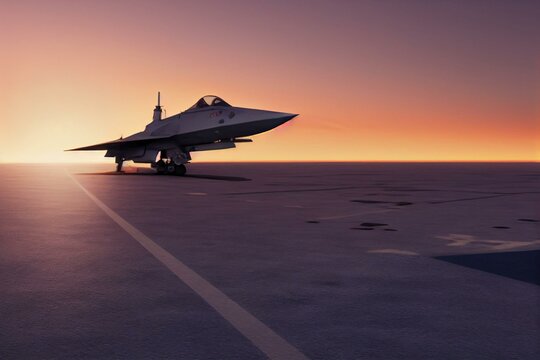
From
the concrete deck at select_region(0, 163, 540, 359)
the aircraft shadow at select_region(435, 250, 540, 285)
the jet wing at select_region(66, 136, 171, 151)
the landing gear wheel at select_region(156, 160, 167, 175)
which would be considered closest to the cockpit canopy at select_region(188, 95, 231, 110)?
the jet wing at select_region(66, 136, 171, 151)

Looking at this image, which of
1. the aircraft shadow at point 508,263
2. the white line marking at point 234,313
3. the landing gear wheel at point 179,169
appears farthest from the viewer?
the landing gear wheel at point 179,169

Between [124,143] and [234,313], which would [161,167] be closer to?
[124,143]

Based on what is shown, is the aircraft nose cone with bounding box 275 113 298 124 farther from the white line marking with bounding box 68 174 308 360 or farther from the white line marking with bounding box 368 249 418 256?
the white line marking with bounding box 68 174 308 360

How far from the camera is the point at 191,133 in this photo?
2756 cm

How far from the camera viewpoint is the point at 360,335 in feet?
12.4

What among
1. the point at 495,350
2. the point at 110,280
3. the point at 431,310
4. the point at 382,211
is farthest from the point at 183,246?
the point at 382,211

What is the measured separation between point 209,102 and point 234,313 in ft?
78.5

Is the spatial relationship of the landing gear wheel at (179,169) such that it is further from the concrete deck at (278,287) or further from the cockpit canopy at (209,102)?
the concrete deck at (278,287)

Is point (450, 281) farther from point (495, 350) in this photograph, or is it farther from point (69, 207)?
point (69, 207)

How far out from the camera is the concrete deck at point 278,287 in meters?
3.62

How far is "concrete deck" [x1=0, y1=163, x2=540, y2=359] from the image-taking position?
11.9ft

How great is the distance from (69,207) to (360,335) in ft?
35.1

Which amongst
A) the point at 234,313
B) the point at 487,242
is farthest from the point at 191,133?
the point at 234,313

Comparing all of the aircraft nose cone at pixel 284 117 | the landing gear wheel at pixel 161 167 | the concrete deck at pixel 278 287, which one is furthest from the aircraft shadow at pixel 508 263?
the landing gear wheel at pixel 161 167
